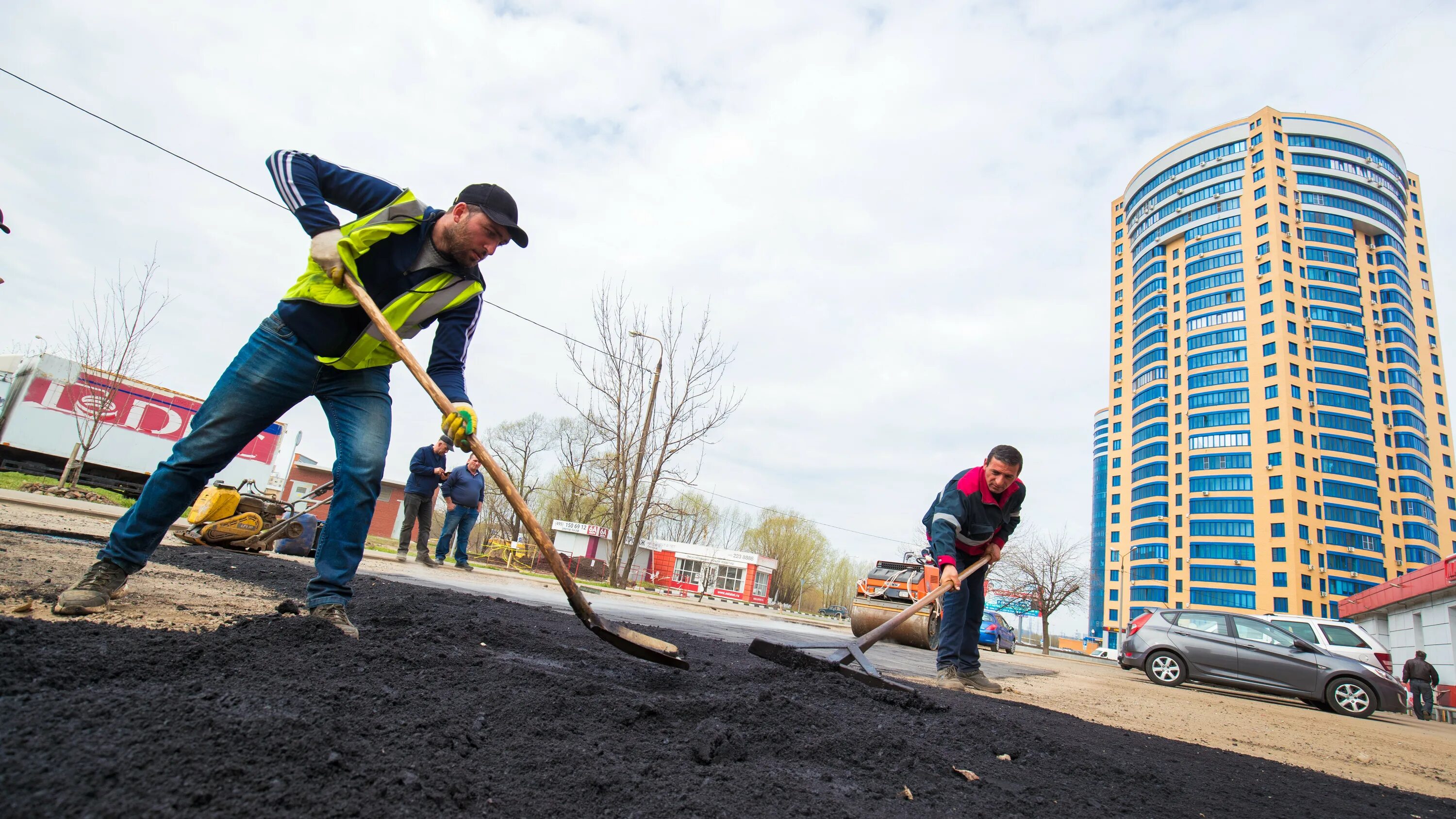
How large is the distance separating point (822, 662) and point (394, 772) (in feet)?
8.57

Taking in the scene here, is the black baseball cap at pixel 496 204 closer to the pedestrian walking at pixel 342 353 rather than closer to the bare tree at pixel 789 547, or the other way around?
the pedestrian walking at pixel 342 353

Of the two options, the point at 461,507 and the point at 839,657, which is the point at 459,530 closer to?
the point at 461,507

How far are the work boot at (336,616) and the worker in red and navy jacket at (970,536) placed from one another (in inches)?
139

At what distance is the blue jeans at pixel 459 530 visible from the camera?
931 cm

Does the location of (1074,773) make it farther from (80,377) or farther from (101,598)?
(80,377)

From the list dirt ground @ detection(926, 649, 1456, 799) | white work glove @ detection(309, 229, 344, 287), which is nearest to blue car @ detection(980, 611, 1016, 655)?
dirt ground @ detection(926, 649, 1456, 799)

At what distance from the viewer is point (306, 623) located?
2182 millimetres

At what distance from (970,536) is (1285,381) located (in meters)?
69.4

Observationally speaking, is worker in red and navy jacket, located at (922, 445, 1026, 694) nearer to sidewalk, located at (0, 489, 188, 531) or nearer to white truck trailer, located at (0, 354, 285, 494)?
sidewalk, located at (0, 489, 188, 531)

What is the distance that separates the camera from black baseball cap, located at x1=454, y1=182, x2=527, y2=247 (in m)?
2.73

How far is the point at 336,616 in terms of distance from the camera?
2426 mm

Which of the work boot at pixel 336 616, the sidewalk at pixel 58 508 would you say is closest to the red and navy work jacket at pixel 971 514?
the work boot at pixel 336 616

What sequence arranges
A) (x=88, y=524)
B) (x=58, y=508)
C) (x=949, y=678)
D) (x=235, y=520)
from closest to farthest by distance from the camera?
(x=949, y=678), (x=88, y=524), (x=235, y=520), (x=58, y=508)

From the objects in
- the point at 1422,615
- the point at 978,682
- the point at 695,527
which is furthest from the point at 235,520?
the point at 695,527
